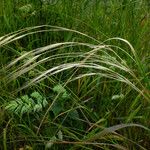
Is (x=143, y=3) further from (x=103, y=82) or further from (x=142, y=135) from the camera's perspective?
(x=142, y=135)

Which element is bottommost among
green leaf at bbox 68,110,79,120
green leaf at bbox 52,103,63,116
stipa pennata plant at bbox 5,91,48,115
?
green leaf at bbox 68,110,79,120

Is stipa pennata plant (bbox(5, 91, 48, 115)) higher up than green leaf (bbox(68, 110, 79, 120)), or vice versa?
stipa pennata plant (bbox(5, 91, 48, 115))

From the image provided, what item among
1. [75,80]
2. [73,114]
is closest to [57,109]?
[73,114]

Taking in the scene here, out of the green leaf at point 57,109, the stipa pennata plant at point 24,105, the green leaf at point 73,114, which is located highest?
the stipa pennata plant at point 24,105

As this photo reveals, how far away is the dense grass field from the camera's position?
1.23 m

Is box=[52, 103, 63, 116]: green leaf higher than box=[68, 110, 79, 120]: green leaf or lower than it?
higher

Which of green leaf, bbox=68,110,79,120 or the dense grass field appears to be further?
green leaf, bbox=68,110,79,120

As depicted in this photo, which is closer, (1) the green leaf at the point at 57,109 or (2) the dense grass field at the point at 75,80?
(2) the dense grass field at the point at 75,80

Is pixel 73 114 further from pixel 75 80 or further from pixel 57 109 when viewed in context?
pixel 75 80

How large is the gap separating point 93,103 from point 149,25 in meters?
0.54

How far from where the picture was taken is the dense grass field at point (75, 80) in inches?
48.3

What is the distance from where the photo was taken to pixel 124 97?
1.40 m

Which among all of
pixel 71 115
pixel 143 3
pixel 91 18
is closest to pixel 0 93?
pixel 71 115

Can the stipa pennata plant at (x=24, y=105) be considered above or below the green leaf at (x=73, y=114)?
above
